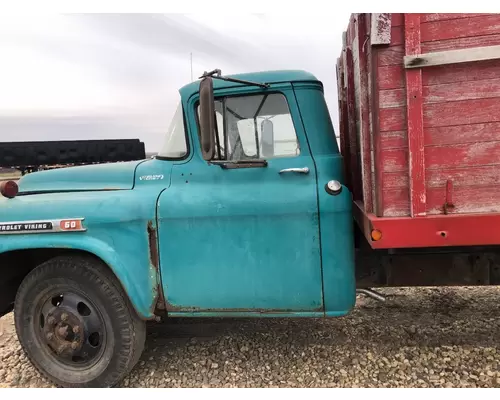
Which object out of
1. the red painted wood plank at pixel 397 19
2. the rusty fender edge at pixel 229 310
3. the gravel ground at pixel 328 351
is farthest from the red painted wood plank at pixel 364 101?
the gravel ground at pixel 328 351

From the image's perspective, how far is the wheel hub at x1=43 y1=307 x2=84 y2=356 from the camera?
2730 mm

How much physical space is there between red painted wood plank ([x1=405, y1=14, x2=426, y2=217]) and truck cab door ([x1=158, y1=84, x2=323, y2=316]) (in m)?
0.62

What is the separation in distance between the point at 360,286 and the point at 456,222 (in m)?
1.00

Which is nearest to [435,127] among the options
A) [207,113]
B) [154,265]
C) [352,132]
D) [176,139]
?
[352,132]

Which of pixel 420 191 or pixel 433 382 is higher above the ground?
pixel 420 191

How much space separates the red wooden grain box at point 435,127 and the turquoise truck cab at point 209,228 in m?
0.41

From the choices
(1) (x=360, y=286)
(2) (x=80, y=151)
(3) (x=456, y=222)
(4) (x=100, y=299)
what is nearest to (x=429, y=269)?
(1) (x=360, y=286)

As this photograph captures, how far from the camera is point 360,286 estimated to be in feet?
9.34

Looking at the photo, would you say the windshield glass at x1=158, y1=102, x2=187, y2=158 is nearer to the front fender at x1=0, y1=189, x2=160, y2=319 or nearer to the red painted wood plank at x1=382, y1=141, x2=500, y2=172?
the front fender at x1=0, y1=189, x2=160, y2=319

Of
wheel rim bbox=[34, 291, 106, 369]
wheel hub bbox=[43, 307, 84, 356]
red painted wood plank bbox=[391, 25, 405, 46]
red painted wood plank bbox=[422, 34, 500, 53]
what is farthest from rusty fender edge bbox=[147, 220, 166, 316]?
red painted wood plank bbox=[422, 34, 500, 53]

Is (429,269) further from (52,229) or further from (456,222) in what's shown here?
(52,229)

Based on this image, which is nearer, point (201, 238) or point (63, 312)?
point (201, 238)

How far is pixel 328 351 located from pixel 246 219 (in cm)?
147

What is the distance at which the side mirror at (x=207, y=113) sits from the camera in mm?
2213
